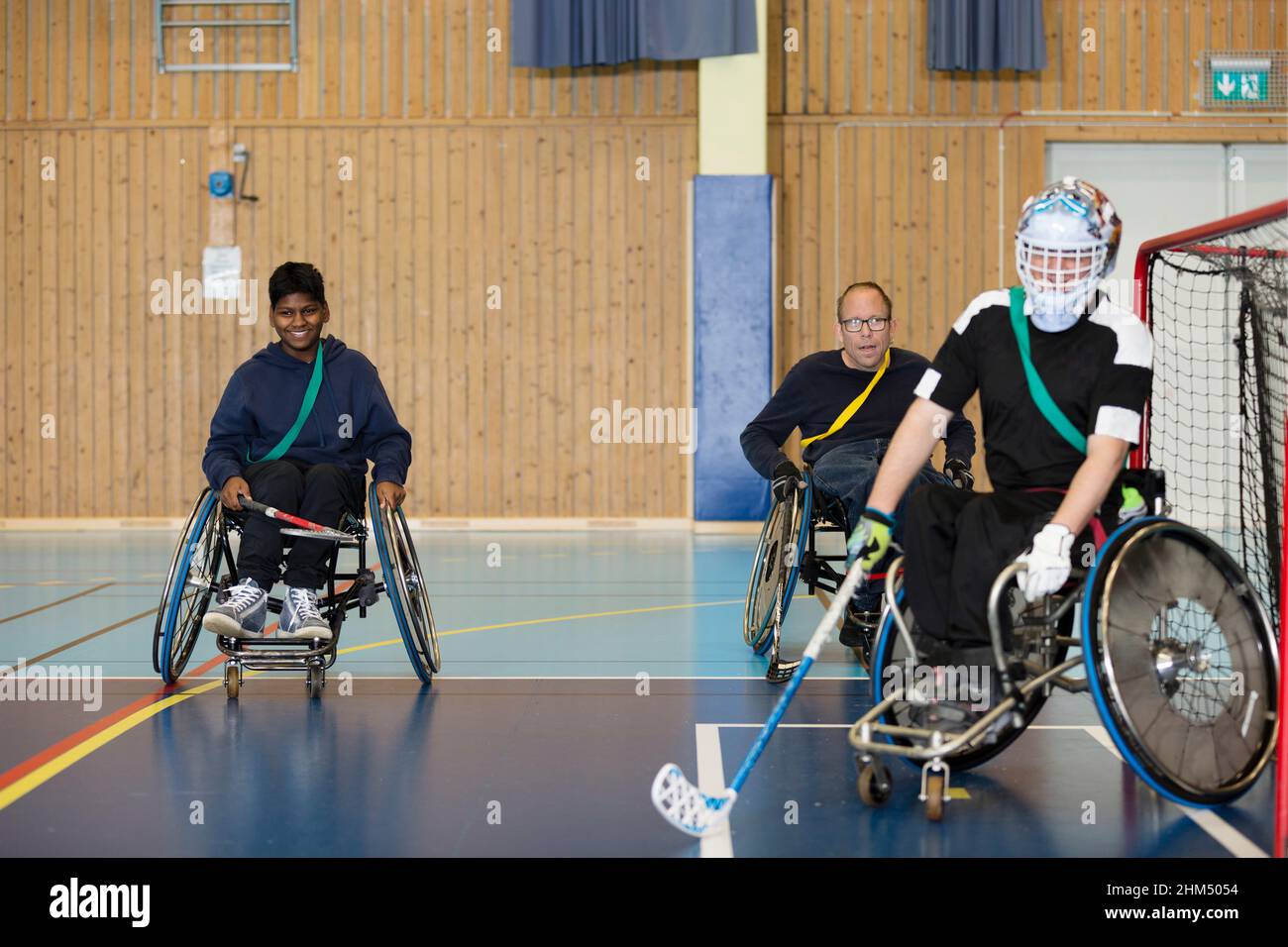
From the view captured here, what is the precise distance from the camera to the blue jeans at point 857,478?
457 centimetres

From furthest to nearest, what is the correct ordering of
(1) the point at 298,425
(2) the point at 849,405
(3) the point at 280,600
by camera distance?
(2) the point at 849,405
(1) the point at 298,425
(3) the point at 280,600

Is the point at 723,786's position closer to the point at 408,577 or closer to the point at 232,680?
the point at 408,577

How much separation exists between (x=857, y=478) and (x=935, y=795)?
1.73m

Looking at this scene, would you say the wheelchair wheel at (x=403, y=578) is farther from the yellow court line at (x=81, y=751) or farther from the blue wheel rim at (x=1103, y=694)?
the blue wheel rim at (x=1103, y=694)

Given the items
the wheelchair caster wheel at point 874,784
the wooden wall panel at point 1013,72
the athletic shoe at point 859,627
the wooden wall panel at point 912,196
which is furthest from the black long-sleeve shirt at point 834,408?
the wooden wall panel at point 1013,72

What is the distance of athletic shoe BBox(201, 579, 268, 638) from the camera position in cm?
425

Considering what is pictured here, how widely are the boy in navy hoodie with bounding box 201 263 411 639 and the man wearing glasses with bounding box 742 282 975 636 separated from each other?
139 cm

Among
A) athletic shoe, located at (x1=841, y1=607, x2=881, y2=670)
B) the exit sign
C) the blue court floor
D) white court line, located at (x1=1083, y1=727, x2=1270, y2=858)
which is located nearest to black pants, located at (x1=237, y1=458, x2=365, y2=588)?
the blue court floor

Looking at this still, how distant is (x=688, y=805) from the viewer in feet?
9.42

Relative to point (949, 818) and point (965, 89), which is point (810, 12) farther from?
point (949, 818)

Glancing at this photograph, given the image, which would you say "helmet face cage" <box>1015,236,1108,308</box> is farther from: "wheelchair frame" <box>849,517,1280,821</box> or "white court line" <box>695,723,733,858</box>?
"white court line" <box>695,723,733,858</box>

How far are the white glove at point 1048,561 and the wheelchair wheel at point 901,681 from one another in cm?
34

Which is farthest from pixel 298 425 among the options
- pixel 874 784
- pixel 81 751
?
pixel 874 784

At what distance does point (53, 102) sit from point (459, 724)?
9.23 m
